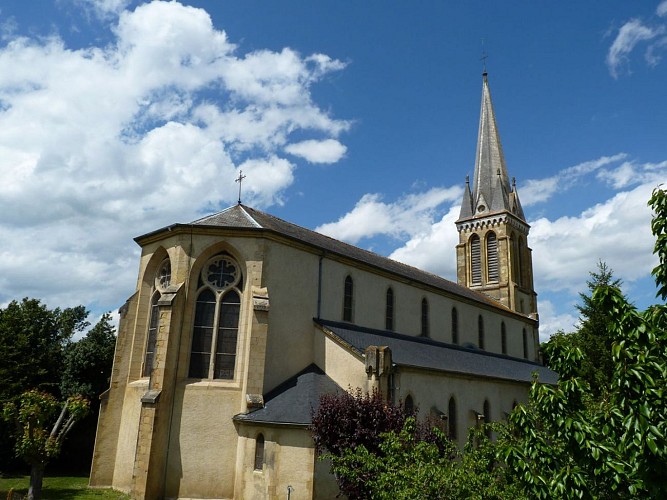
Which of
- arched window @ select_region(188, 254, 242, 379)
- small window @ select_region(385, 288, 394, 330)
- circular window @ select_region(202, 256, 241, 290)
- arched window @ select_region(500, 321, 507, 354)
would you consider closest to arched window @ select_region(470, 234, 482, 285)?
arched window @ select_region(500, 321, 507, 354)

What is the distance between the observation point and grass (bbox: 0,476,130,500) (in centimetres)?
1984

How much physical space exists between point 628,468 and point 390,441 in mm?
6160

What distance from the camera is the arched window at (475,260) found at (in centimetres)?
4809

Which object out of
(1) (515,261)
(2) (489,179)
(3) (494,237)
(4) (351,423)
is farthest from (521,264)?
(4) (351,423)

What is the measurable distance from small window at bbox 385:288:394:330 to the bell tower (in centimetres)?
2051

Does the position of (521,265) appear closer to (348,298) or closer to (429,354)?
(429,354)

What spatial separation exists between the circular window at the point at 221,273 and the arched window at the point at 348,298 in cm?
629

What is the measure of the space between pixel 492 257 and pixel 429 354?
23401 millimetres

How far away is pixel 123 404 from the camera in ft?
74.1

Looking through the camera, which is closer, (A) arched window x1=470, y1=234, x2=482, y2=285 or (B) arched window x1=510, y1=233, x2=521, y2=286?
(B) arched window x1=510, y1=233, x2=521, y2=286

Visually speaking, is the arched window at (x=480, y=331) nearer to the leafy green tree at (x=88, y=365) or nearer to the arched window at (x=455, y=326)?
the arched window at (x=455, y=326)

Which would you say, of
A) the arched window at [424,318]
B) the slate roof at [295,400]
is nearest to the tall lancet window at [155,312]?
the slate roof at [295,400]

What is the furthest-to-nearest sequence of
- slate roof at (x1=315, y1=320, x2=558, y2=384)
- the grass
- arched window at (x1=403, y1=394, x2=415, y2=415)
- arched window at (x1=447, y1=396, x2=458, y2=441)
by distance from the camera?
arched window at (x1=447, y1=396, x2=458, y2=441), slate roof at (x1=315, y1=320, x2=558, y2=384), arched window at (x1=403, y1=394, x2=415, y2=415), the grass

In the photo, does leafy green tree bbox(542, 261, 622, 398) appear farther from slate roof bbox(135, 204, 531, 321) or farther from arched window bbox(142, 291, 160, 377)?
A: arched window bbox(142, 291, 160, 377)
